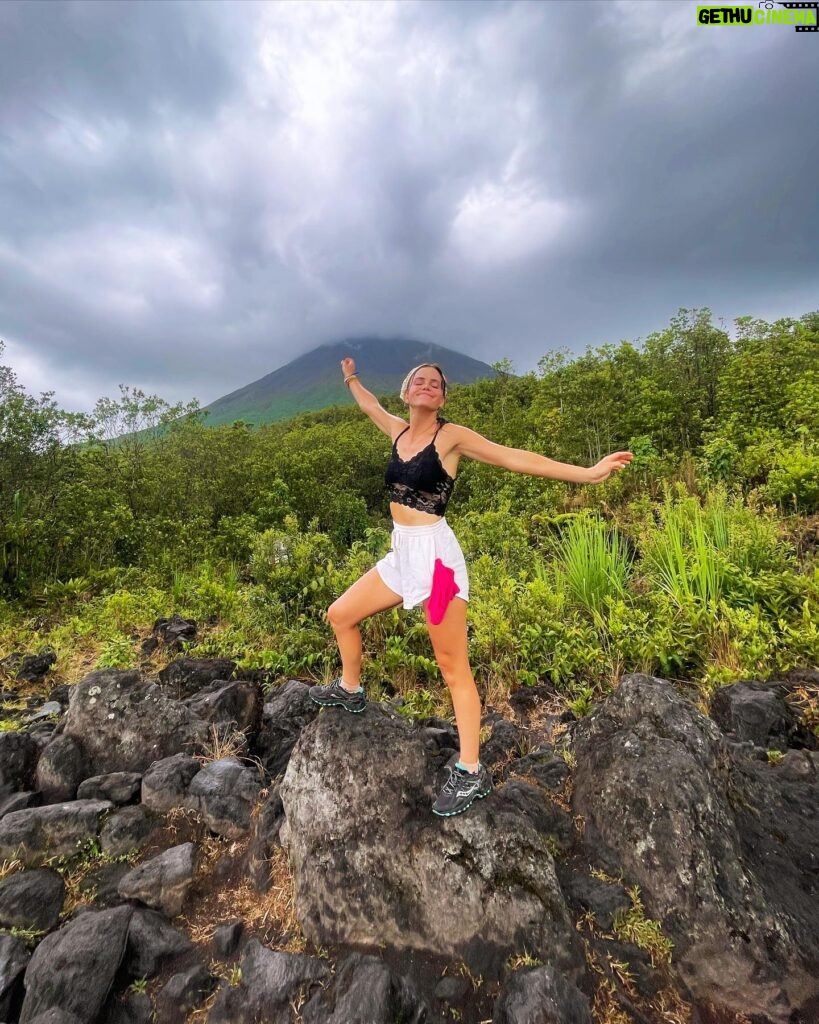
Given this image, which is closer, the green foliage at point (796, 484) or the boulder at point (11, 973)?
the boulder at point (11, 973)

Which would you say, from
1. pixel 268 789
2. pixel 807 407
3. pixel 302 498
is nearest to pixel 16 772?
pixel 268 789

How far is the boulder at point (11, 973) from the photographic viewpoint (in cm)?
224

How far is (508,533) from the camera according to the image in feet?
25.7

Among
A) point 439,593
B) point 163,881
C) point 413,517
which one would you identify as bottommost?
point 163,881

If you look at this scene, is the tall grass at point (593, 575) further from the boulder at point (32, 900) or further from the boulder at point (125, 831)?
the boulder at point (32, 900)

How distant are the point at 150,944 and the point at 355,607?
5.96ft

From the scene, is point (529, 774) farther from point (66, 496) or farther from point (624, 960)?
point (66, 496)

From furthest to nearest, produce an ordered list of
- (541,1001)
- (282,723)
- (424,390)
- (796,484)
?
(796,484) → (282,723) → (424,390) → (541,1001)

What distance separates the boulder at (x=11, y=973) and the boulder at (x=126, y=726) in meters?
1.23

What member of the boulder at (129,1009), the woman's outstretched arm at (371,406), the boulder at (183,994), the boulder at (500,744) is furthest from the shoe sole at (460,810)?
the woman's outstretched arm at (371,406)

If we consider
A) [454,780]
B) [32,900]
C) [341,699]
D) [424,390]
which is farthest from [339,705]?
[424,390]

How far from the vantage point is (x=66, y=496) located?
9461mm

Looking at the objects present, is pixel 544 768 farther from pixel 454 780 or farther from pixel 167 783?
pixel 167 783

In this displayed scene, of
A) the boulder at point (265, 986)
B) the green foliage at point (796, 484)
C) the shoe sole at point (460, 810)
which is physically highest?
the green foliage at point (796, 484)
